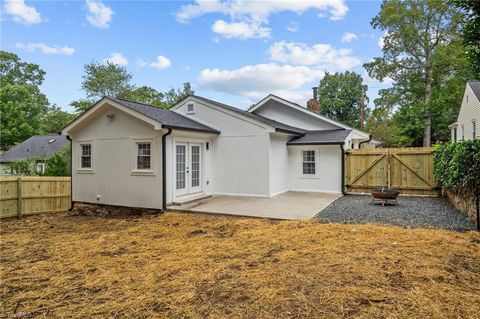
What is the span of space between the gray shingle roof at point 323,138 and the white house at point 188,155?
0.14 ft

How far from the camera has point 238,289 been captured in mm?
3893

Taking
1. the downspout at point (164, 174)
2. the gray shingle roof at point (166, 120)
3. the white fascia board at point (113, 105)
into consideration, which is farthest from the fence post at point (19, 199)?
the downspout at point (164, 174)

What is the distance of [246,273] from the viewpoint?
14.5 ft

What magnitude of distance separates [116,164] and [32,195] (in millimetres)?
2997

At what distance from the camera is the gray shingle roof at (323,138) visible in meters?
12.5

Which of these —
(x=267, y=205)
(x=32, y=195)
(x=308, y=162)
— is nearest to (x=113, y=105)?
(x=32, y=195)

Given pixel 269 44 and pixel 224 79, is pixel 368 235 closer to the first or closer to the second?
pixel 269 44

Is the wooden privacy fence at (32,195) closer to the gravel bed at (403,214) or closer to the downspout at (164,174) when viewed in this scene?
the downspout at (164,174)

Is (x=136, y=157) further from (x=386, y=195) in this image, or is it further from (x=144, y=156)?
(x=386, y=195)

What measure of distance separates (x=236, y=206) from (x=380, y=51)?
89.0ft

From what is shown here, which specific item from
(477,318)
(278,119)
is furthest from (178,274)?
(278,119)

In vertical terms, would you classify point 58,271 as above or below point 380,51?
below

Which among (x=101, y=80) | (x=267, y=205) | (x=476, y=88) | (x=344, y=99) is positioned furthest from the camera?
(x=101, y=80)

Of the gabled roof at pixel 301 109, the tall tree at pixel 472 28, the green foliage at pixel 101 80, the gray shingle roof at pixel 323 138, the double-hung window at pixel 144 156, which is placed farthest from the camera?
the green foliage at pixel 101 80
